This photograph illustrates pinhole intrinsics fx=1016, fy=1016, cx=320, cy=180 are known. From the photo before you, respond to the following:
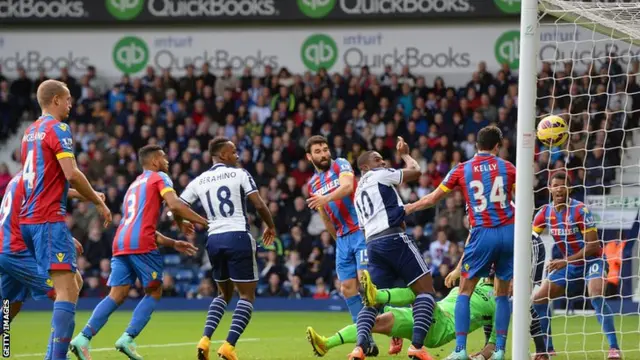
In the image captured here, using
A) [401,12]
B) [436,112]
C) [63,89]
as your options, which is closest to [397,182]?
[63,89]

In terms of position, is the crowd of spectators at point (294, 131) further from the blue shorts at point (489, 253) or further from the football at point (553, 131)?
the blue shorts at point (489, 253)

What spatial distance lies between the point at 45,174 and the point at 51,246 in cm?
58

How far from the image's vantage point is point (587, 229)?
10.7 metres

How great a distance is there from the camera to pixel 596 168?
9.76 m

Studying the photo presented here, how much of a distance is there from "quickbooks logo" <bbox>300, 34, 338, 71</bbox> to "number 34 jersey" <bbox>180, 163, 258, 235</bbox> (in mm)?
15420

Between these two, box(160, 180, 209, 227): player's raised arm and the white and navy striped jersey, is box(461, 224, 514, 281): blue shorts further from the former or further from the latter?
box(160, 180, 209, 227): player's raised arm

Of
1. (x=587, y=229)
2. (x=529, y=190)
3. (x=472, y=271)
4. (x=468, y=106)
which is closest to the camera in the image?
(x=529, y=190)

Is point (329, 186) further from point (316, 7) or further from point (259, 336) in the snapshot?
point (316, 7)

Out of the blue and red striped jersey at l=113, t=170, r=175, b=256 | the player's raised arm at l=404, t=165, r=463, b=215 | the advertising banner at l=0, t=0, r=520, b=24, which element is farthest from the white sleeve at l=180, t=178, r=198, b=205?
the advertising banner at l=0, t=0, r=520, b=24

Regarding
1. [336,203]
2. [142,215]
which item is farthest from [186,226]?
[336,203]

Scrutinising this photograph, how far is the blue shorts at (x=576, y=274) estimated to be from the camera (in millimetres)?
10523

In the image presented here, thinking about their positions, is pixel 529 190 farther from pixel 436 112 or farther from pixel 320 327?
pixel 436 112

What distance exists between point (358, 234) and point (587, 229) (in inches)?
95.9

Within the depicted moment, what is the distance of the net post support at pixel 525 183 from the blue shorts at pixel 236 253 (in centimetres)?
290
